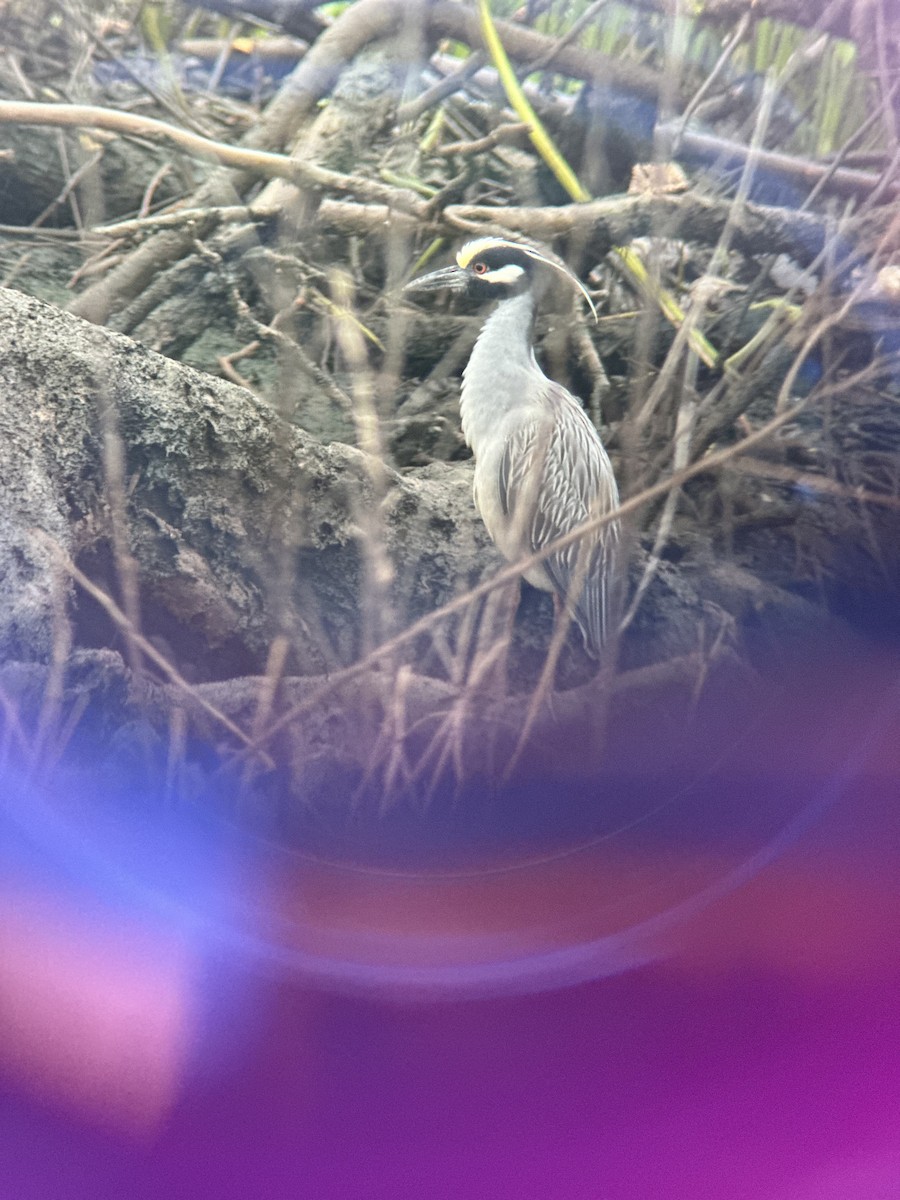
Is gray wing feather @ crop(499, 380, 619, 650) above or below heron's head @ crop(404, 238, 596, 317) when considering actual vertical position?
below

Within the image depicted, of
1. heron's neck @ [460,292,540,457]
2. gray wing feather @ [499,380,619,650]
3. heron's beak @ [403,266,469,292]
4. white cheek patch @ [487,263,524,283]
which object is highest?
white cheek patch @ [487,263,524,283]

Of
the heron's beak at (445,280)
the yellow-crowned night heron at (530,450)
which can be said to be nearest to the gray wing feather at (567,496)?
the yellow-crowned night heron at (530,450)

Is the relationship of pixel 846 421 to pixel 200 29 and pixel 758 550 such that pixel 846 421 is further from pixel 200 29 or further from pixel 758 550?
pixel 200 29

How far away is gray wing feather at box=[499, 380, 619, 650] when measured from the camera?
2.60ft

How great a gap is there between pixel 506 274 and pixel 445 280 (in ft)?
0.16

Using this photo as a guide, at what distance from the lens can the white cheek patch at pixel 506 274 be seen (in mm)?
776

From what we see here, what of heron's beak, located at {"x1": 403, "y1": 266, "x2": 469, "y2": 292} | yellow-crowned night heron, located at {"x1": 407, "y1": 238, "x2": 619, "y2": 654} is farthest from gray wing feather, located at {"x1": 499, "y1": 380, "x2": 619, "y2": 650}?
heron's beak, located at {"x1": 403, "y1": 266, "x2": 469, "y2": 292}

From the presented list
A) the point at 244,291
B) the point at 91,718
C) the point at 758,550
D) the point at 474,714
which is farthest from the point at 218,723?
the point at 758,550

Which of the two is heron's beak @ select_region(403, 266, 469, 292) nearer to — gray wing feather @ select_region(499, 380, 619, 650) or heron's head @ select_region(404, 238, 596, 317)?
heron's head @ select_region(404, 238, 596, 317)

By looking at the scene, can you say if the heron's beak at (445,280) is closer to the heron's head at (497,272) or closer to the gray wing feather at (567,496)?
the heron's head at (497,272)

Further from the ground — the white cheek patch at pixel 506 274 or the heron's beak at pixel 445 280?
the white cheek patch at pixel 506 274

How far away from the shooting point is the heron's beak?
0.78m

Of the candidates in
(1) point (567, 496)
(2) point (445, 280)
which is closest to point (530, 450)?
(1) point (567, 496)

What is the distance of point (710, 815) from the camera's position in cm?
83
